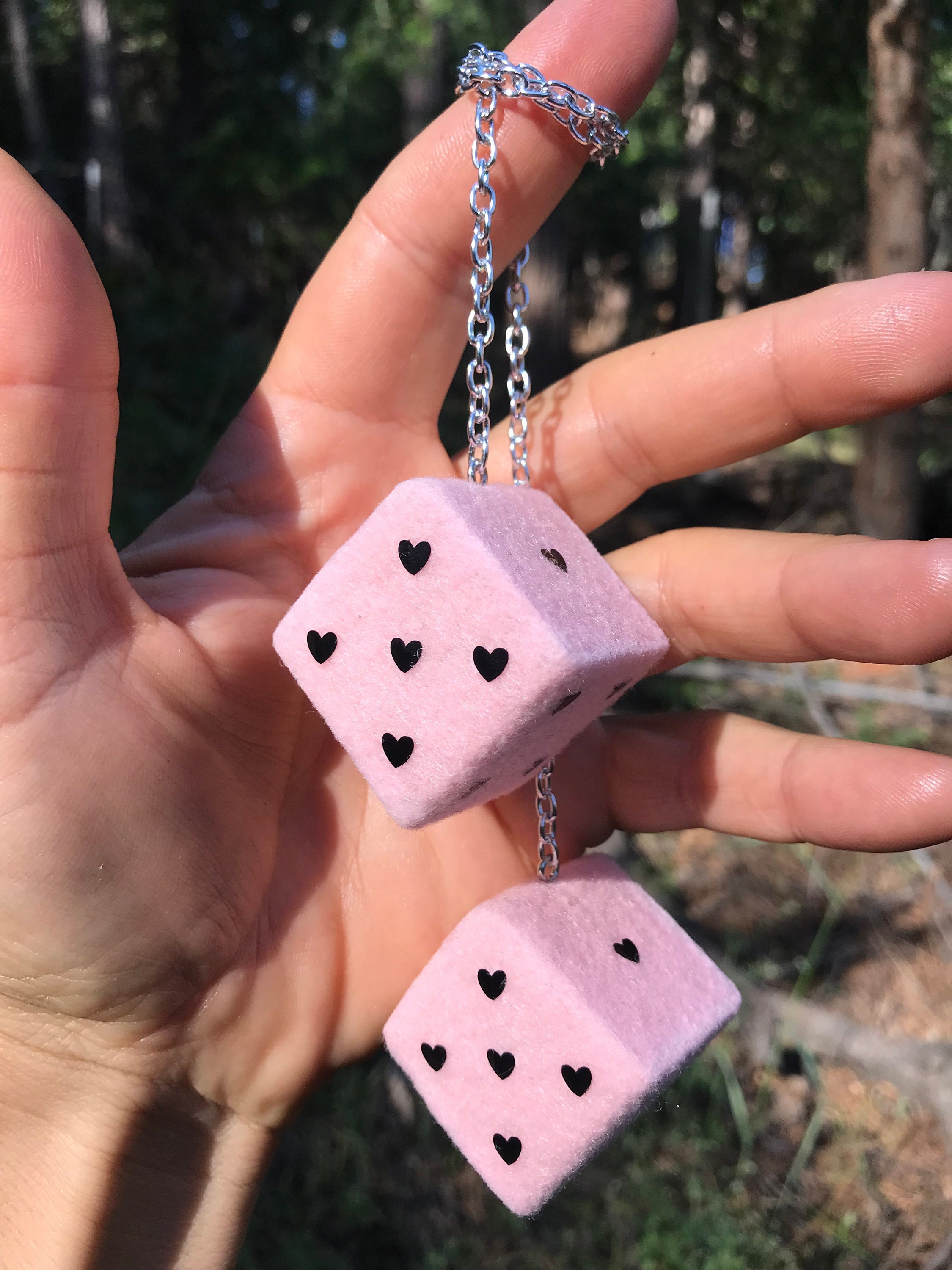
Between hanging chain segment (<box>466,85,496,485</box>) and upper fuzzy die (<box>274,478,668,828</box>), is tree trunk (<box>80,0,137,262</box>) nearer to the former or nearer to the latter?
hanging chain segment (<box>466,85,496,485</box>)

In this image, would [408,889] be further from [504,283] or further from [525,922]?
[504,283]

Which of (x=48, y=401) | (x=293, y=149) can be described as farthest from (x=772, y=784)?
(x=293, y=149)

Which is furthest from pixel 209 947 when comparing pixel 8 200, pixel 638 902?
pixel 8 200

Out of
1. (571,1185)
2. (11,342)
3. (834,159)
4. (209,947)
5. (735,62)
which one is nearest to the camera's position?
(11,342)

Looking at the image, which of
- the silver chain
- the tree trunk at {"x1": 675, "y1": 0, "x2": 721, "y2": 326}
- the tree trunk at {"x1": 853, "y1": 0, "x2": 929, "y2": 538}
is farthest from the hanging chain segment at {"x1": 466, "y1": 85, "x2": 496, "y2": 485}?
the tree trunk at {"x1": 675, "y1": 0, "x2": 721, "y2": 326}

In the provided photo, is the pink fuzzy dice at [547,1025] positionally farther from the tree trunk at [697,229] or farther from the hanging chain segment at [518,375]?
the tree trunk at [697,229]

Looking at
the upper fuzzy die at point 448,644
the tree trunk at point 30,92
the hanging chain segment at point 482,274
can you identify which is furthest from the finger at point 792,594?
the tree trunk at point 30,92
